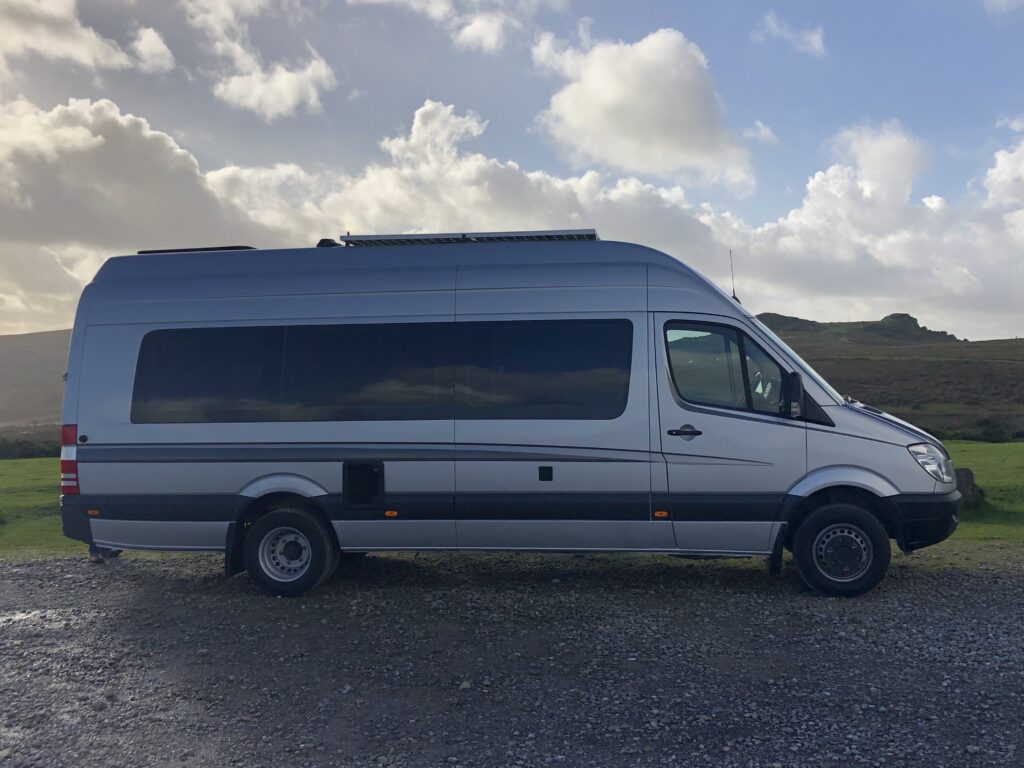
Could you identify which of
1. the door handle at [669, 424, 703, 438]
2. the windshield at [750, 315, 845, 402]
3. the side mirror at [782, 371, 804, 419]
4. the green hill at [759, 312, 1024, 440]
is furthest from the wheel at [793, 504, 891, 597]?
the green hill at [759, 312, 1024, 440]

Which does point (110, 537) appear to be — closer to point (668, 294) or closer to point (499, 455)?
point (499, 455)

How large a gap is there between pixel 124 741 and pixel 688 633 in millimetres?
3839

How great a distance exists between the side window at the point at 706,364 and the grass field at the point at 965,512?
5190 millimetres

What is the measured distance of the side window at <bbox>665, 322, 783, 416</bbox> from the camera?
772cm

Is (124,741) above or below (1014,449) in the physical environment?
below

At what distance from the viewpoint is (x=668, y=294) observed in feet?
26.0

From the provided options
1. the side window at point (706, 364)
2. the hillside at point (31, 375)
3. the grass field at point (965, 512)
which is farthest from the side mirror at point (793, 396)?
the hillside at point (31, 375)

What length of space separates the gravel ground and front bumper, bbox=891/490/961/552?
1.77ft

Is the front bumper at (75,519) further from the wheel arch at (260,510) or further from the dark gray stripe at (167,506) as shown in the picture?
the wheel arch at (260,510)

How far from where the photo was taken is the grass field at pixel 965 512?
12.0 metres

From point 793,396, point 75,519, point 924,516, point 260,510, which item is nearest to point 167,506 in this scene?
point 260,510

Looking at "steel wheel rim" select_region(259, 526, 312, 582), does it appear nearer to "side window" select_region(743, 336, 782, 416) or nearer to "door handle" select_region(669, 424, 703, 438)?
"door handle" select_region(669, 424, 703, 438)

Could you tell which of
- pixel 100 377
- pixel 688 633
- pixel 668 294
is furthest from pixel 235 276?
pixel 688 633

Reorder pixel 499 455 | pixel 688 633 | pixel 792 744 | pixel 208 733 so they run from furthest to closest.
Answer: pixel 499 455
pixel 688 633
pixel 208 733
pixel 792 744
